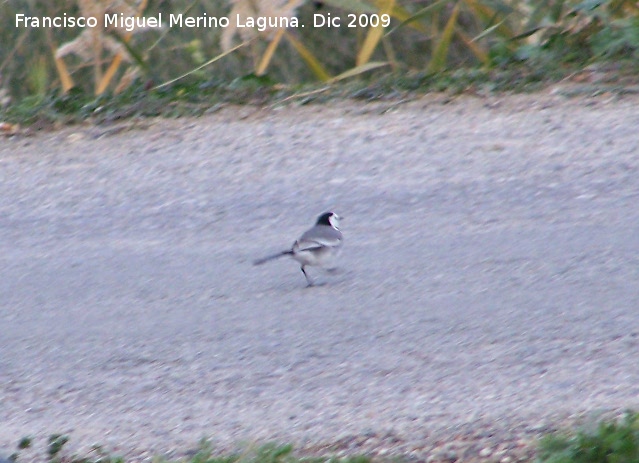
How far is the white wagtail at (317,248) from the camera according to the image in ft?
21.4

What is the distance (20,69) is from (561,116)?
6174 mm

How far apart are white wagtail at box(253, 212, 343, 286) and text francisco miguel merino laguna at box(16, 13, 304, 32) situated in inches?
159

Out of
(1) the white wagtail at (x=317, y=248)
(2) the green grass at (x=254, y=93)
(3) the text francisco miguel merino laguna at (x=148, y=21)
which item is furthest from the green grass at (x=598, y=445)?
(3) the text francisco miguel merino laguna at (x=148, y=21)

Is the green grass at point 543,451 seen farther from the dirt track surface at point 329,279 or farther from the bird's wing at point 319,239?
the bird's wing at point 319,239

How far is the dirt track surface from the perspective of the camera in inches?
196

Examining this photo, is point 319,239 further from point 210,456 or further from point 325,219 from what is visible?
point 210,456

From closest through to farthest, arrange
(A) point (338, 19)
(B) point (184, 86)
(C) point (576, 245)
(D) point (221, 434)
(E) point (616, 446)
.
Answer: (E) point (616, 446)
(D) point (221, 434)
(C) point (576, 245)
(B) point (184, 86)
(A) point (338, 19)

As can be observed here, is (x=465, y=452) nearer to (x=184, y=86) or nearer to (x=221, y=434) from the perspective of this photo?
(x=221, y=434)

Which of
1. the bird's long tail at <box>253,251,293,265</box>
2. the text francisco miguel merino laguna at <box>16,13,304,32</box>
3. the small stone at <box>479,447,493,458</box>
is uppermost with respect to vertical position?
the text francisco miguel merino laguna at <box>16,13,304,32</box>

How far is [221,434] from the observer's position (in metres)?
4.84

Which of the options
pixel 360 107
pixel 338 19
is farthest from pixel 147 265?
pixel 338 19

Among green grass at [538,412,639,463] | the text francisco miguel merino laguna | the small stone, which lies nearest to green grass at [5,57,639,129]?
the text francisco miguel merino laguna

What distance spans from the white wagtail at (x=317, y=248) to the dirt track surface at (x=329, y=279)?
15 cm

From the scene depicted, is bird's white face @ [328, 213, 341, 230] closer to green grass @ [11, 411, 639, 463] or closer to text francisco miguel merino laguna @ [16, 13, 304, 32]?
green grass @ [11, 411, 639, 463]
